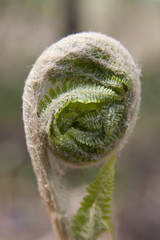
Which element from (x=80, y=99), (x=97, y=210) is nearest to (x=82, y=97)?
(x=80, y=99)

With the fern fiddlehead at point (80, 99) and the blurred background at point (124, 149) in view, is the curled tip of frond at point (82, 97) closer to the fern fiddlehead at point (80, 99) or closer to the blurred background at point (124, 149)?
the fern fiddlehead at point (80, 99)

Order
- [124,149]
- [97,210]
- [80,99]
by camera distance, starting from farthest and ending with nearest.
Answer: [124,149] < [97,210] < [80,99]

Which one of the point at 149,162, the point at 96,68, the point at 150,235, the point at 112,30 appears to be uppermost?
the point at 112,30

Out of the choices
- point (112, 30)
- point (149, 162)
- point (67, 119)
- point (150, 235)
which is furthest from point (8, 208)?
point (112, 30)

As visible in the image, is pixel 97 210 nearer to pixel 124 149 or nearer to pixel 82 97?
pixel 82 97

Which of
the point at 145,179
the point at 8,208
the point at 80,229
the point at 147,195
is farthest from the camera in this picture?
the point at 145,179

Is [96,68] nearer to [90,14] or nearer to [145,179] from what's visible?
[145,179]

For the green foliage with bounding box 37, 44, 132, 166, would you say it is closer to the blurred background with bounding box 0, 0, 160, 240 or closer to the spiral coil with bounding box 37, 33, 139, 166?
the spiral coil with bounding box 37, 33, 139, 166

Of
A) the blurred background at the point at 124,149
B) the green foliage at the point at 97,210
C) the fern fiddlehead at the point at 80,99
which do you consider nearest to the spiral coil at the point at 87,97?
the fern fiddlehead at the point at 80,99
